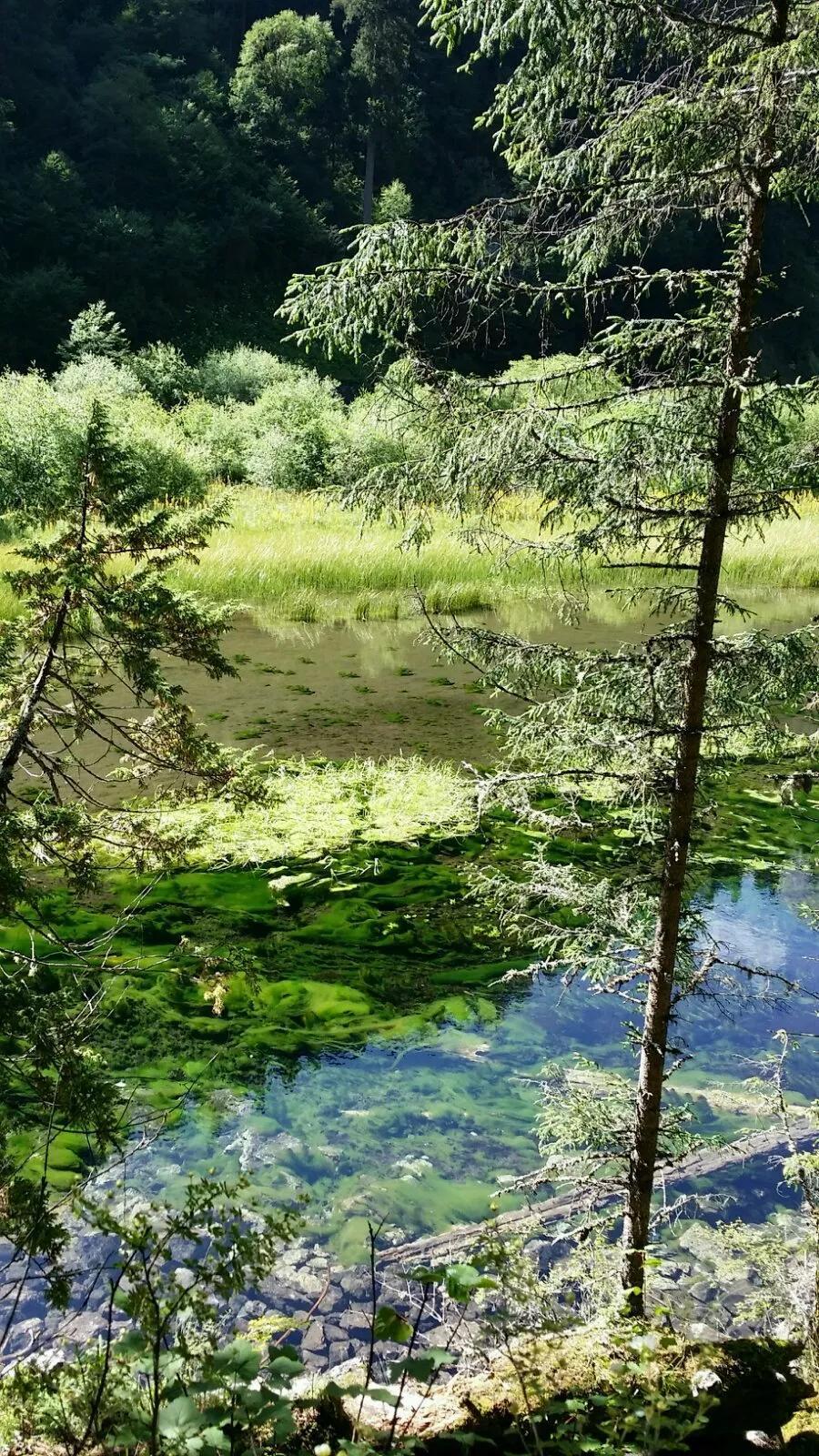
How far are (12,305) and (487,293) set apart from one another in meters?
33.7

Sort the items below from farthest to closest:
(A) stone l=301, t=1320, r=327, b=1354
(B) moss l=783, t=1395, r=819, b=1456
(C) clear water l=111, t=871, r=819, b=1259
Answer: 1. (C) clear water l=111, t=871, r=819, b=1259
2. (A) stone l=301, t=1320, r=327, b=1354
3. (B) moss l=783, t=1395, r=819, b=1456

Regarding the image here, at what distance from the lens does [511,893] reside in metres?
3.27

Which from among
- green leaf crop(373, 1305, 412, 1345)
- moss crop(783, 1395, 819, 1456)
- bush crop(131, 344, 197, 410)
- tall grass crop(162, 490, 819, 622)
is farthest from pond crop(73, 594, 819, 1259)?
bush crop(131, 344, 197, 410)

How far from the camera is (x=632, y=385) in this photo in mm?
2910

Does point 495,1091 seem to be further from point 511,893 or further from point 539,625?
point 539,625

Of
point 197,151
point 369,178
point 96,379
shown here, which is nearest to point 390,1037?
point 96,379

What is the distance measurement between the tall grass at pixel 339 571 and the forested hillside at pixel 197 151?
21.9 m

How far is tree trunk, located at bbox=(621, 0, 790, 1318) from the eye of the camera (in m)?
2.66

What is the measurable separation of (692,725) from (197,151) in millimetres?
43069

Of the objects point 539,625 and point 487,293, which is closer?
point 487,293

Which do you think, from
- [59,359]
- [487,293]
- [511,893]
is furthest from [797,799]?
[59,359]

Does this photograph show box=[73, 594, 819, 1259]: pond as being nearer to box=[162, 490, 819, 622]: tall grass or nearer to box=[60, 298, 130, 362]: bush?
box=[162, 490, 819, 622]: tall grass

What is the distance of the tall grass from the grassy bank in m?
0.01

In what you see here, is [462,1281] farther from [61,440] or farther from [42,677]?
[61,440]
